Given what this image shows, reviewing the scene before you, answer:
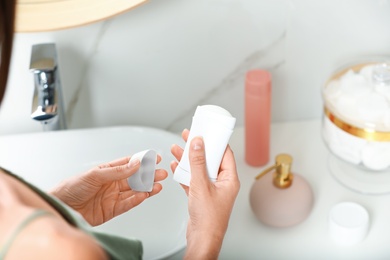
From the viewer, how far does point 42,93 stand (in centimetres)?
86

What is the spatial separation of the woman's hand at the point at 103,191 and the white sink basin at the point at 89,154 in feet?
0.36

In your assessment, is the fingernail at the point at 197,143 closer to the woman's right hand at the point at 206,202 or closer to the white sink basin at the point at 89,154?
the woman's right hand at the point at 206,202

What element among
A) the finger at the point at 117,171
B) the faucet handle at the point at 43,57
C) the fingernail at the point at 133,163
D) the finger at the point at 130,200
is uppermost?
the faucet handle at the point at 43,57

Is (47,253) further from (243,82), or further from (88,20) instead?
(243,82)

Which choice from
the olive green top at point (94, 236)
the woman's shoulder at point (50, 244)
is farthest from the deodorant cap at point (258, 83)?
the woman's shoulder at point (50, 244)

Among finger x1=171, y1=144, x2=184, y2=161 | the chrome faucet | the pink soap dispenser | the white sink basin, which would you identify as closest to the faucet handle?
the chrome faucet

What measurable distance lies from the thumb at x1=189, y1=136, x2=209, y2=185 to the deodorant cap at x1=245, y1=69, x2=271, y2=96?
28 cm

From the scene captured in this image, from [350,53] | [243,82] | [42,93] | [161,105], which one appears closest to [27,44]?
[42,93]

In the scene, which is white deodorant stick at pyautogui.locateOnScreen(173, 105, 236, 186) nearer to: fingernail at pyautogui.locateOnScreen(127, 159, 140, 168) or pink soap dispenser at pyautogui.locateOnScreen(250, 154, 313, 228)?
fingernail at pyautogui.locateOnScreen(127, 159, 140, 168)

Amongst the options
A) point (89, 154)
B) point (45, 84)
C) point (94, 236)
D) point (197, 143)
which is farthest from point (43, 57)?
point (94, 236)

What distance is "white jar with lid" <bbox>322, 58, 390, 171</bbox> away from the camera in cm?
84

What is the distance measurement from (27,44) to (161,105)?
10.0 inches

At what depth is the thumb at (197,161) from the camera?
67 centimetres

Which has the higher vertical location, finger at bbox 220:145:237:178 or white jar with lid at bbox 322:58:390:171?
finger at bbox 220:145:237:178
